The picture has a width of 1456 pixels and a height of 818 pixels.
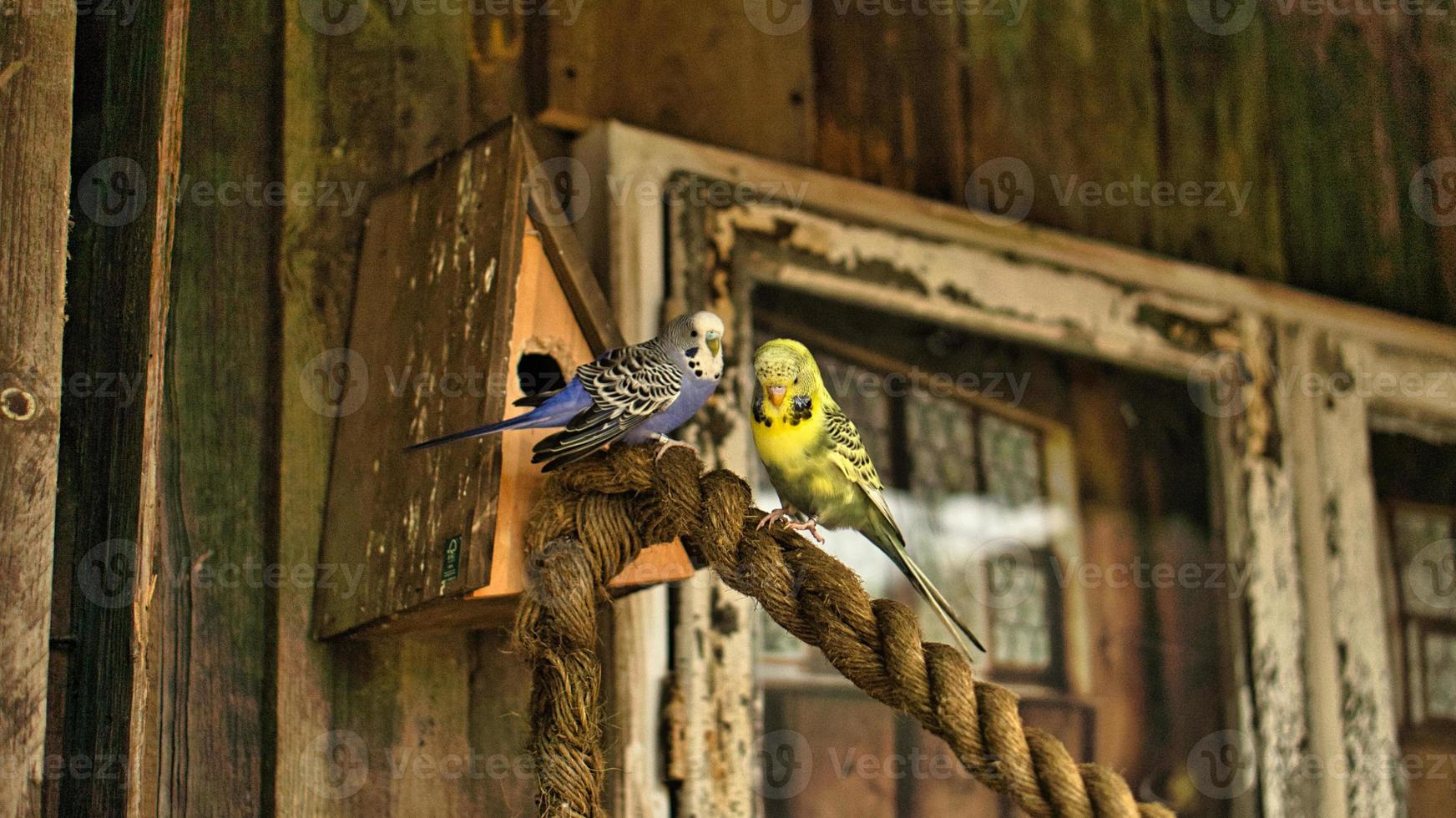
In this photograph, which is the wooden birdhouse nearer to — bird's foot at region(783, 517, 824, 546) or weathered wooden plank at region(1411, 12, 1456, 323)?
bird's foot at region(783, 517, 824, 546)

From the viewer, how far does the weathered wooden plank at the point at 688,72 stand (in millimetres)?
2455

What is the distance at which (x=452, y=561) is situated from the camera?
180cm

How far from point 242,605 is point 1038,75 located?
181cm

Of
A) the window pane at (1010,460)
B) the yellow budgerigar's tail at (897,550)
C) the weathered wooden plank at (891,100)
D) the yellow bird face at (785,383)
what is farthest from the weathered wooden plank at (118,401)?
the window pane at (1010,460)

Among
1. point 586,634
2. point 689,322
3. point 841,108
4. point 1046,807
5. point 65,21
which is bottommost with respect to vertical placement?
point 1046,807

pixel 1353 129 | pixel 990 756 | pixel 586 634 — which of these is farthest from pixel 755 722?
pixel 1353 129

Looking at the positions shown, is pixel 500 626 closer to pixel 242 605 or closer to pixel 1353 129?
pixel 242 605

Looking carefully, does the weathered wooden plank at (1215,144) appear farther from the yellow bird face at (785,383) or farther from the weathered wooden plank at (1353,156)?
the yellow bird face at (785,383)

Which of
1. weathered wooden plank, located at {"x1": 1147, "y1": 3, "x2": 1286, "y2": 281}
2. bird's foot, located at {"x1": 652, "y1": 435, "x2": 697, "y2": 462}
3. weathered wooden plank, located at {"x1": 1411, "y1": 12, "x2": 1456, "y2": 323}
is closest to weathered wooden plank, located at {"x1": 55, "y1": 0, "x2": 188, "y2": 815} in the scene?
bird's foot, located at {"x1": 652, "y1": 435, "x2": 697, "y2": 462}

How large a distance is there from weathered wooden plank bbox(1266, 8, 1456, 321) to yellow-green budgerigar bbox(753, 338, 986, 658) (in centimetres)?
164

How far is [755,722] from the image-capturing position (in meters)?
2.30

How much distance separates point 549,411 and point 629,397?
0.10 meters

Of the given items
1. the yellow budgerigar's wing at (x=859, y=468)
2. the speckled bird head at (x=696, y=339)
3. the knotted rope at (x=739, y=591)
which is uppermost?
the speckled bird head at (x=696, y=339)

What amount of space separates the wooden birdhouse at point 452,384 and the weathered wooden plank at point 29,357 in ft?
1.28
